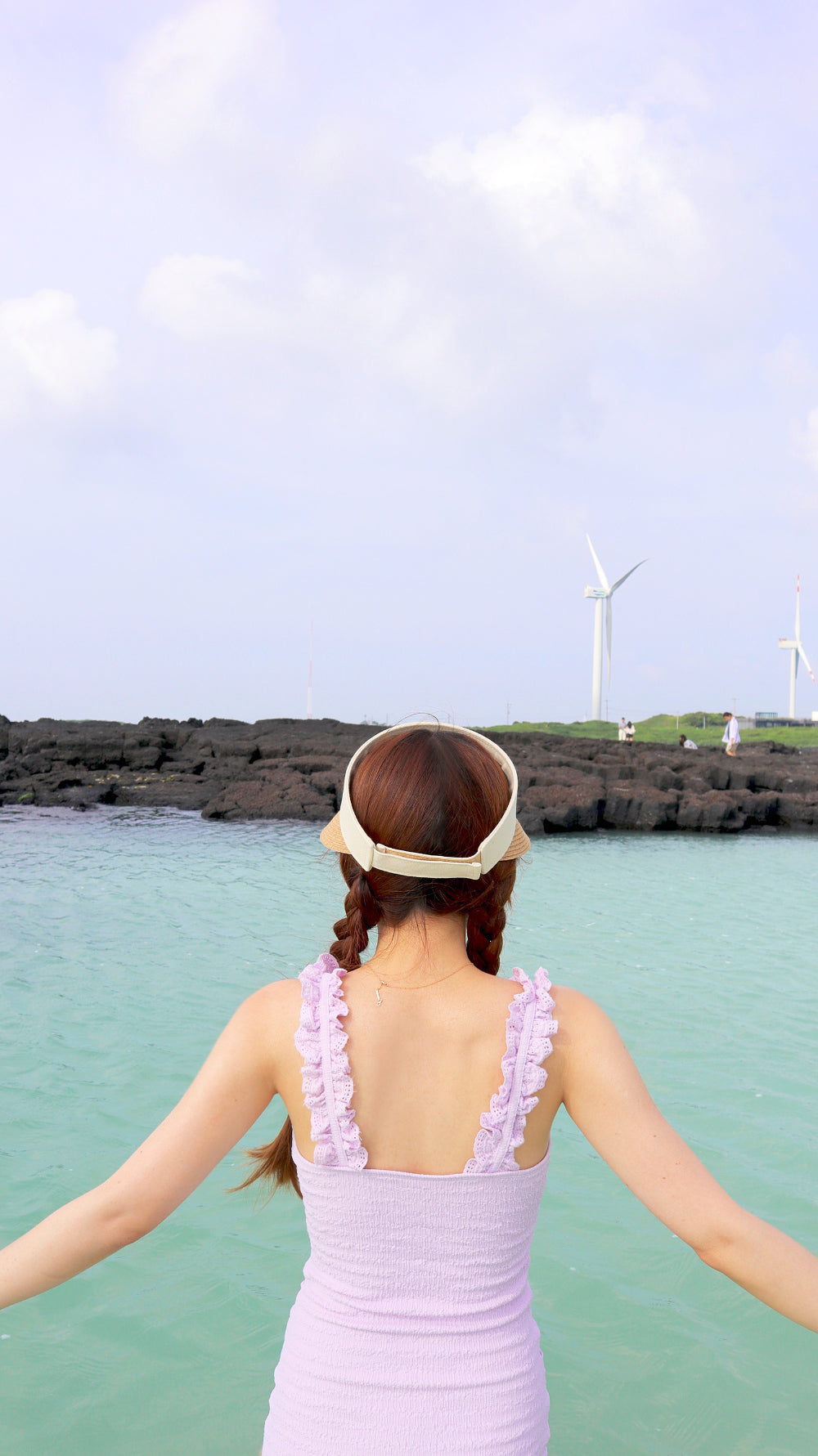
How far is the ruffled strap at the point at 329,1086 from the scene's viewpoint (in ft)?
4.68

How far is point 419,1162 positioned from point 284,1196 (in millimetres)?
3889

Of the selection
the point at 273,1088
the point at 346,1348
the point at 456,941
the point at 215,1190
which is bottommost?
the point at 215,1190

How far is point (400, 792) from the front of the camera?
1431 mm

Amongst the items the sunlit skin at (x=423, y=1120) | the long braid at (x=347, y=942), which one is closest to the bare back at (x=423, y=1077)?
the sunlit skin at (x=423, y=1120)

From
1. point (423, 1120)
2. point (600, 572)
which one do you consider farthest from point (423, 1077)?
point (600, 572)

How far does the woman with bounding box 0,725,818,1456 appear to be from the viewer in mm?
1420

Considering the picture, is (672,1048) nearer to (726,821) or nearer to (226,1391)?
(226,1391)

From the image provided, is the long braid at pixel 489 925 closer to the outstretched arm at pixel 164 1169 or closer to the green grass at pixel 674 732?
the outstretched arm at pixel 164 1169

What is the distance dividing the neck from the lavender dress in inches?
3.9

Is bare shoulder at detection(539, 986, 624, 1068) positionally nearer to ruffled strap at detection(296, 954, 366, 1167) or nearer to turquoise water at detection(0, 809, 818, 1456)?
ruffled strap at detection(296, 954, 366, 1167)

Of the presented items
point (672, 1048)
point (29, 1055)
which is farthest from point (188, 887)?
point (672, 1048)

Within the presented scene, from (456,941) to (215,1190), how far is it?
161 inches

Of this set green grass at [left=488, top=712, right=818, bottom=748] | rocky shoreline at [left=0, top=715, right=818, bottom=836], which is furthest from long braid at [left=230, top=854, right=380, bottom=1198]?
green grass at [left=488, top=712, right=818, bottom=748]

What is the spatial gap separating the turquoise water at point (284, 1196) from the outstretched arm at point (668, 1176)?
88.6 inches
